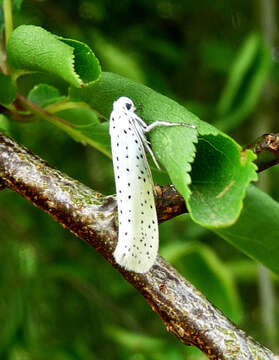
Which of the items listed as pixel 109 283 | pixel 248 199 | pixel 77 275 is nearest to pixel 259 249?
pixel 248 199

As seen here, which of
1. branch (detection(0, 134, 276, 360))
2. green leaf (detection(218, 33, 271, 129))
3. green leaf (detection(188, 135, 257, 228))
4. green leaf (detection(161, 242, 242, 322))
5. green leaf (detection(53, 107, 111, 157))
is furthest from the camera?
green leaf (detection(218, 33, 271, 129))

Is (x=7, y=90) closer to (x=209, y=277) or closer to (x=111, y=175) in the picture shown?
(x=209, y=277)

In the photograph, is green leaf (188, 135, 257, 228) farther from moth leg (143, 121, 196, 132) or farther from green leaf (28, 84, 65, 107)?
green leaf (28, 84, 65, 107)

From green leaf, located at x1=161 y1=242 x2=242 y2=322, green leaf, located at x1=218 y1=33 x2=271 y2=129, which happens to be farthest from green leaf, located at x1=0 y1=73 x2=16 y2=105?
green leaf, located at x1=218 y1=33 x2=271 y2=129

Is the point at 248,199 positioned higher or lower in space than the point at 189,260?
higher

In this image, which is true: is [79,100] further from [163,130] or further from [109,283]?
[109,283]

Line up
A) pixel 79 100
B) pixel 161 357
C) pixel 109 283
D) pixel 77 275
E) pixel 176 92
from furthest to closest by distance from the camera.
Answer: pixel 176 92 → pixel 109 283 → pixel 77 275 → pixel 161 357 → pixel 79 100

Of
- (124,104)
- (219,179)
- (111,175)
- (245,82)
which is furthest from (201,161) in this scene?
(111,175)
